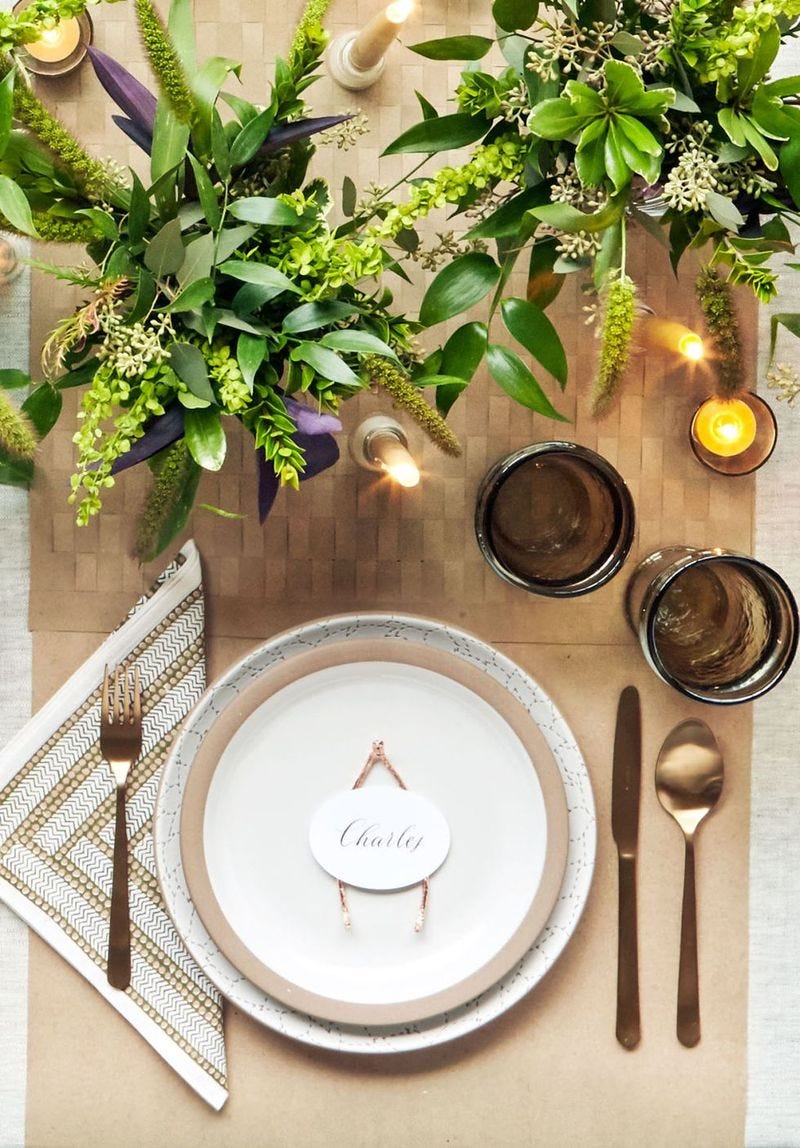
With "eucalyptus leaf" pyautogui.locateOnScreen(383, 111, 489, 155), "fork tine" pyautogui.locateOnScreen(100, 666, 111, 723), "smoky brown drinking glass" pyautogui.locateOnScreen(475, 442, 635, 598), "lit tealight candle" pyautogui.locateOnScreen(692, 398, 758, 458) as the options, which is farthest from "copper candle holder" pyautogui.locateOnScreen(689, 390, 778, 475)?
"fork tine" pyautogui.locateOnScreen(100, 666, 111, 723)

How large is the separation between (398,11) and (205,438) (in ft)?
1.26

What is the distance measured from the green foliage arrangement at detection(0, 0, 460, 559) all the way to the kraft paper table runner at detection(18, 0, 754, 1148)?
239mm

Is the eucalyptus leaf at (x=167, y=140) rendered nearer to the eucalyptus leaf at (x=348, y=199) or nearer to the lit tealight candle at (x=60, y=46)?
the eucalyptus leaf at (x=348, y=199)

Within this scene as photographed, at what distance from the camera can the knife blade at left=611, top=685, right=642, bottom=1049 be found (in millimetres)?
891

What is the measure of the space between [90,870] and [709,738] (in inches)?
23.2

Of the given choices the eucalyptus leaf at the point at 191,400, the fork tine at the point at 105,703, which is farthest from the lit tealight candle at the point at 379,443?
the fork tine at the point at 105,703

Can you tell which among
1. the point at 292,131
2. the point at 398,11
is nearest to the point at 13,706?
the point at 292,131

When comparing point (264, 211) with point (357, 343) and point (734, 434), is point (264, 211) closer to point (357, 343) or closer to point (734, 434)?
point (357, 343)

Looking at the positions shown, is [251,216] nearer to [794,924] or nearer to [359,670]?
[359,670]

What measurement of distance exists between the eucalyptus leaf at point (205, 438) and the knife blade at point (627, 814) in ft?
1.56

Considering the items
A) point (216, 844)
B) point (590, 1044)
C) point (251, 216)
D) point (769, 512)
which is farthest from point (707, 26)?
point (590, 1044)

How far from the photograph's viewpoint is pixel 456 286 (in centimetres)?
69

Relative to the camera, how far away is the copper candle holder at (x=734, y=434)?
2.88ft

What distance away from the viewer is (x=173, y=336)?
23.8 inches
